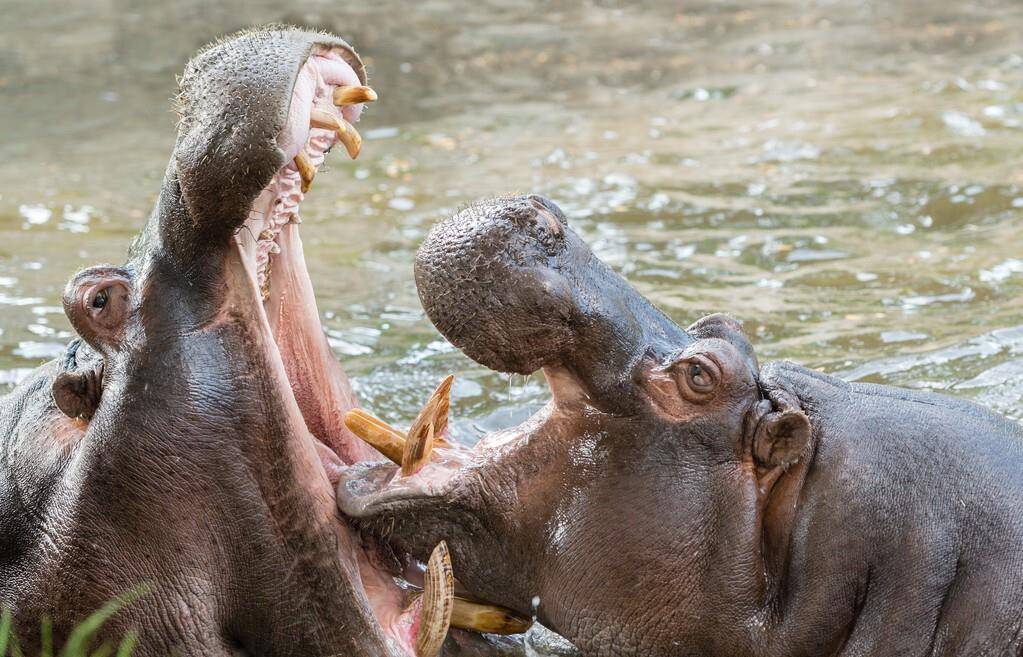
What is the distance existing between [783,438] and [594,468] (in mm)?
467

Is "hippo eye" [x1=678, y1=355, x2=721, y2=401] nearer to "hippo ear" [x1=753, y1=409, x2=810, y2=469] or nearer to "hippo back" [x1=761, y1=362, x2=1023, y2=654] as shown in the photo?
"hippo ear" [x1=753, y1=409, x2=810, y2=469]

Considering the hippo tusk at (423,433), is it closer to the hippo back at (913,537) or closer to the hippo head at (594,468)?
the hippo head at (594,468)

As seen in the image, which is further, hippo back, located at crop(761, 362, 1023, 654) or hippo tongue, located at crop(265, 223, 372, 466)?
hippo tongue, located at crop(265, 223, 372, 466)

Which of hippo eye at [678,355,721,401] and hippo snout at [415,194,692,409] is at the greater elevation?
hippo snout at [415,194,692,409]

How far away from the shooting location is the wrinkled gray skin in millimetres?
3568

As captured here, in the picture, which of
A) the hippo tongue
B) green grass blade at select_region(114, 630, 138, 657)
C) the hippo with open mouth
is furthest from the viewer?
the hippo tongue

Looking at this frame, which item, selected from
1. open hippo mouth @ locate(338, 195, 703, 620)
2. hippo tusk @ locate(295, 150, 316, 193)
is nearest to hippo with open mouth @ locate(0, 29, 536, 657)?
→ hippo tusk @ locate(295, 150, 316, 193)

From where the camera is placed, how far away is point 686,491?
3.69 meters

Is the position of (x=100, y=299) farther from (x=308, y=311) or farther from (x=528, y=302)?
(x=528, y=302)

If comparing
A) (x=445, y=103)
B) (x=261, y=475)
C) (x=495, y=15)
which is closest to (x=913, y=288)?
(x=261, y=475)

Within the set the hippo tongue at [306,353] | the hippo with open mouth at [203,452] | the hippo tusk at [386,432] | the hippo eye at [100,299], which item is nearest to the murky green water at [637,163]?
the hippo tongue at [306,353]

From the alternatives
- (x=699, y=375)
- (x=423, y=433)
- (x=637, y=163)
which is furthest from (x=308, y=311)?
(x=637, y=163)

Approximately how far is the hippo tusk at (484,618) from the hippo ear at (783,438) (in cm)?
Answer: 79

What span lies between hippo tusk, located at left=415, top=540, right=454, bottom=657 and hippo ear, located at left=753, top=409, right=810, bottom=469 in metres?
0.81
